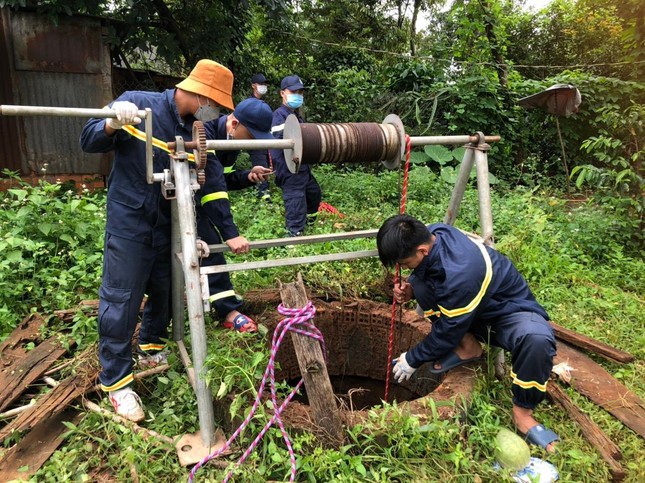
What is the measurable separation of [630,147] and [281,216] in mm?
4206

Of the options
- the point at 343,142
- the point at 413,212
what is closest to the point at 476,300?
the point at 343,142

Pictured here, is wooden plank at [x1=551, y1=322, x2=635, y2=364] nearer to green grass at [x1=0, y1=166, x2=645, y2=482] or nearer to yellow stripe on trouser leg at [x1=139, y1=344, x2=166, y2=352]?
green grass at [x1=0, y1=166, x2=645, y2=482]

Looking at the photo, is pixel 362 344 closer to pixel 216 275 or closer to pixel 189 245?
pixel 216 275

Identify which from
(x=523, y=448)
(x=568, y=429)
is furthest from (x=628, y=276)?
(x=523, y=448)

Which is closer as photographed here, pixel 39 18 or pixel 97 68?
pixel 39 18

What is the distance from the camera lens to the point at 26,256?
4.11 meters

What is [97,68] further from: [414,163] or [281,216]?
[414,163]

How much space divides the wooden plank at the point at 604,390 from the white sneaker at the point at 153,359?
270 cm

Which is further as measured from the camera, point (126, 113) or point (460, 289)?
point (460, 289)

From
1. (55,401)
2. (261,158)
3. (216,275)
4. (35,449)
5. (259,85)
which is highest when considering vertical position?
(259,85)

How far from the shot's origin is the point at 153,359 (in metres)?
3.18

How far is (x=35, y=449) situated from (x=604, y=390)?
11.1ft

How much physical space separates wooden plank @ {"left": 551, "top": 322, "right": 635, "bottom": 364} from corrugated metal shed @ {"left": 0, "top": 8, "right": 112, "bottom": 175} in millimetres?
6197

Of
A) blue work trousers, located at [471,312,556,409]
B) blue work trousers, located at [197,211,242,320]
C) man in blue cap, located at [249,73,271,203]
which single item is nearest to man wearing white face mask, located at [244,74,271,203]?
man in blue cap, located at [249,73,271,203]
